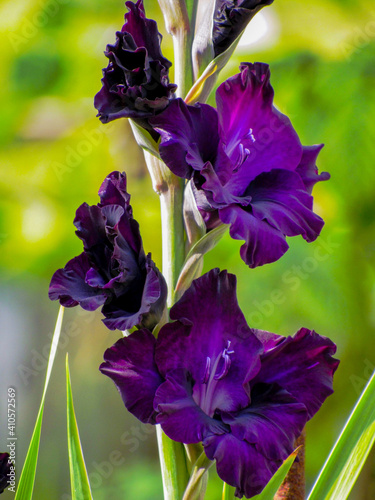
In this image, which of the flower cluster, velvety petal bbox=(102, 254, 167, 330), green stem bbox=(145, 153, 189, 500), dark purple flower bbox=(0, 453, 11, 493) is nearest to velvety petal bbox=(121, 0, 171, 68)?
the flower cluster

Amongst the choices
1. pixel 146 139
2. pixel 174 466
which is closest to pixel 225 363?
pixel 174 466

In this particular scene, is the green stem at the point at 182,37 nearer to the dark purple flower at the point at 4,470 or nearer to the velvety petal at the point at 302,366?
the velvety petal at the point at 302,366

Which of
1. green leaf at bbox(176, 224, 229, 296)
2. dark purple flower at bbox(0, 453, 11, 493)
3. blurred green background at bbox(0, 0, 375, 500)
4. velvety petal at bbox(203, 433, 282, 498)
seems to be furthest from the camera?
blurred green background at bbox(0, 0, 375, 500)

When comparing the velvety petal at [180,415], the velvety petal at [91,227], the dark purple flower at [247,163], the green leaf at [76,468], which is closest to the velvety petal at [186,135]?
the dark purple flower at [247,163]

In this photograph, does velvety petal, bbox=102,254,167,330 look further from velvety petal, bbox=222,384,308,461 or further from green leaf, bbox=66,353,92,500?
green leaf, bbox=66,353,92,500

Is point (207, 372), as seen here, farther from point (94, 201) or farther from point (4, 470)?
point (94, 201)

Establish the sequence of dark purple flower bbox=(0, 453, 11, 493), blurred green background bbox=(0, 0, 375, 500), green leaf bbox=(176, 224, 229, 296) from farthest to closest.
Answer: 1. blurred green background bbox=(0, 0, 375, 500)
2. dark purple flower bbox=(0, 453, 11, 493)
3. green leaf bbox=(176, 224, 229, 296)

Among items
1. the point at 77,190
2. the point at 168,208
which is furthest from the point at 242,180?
the point at 77,190
